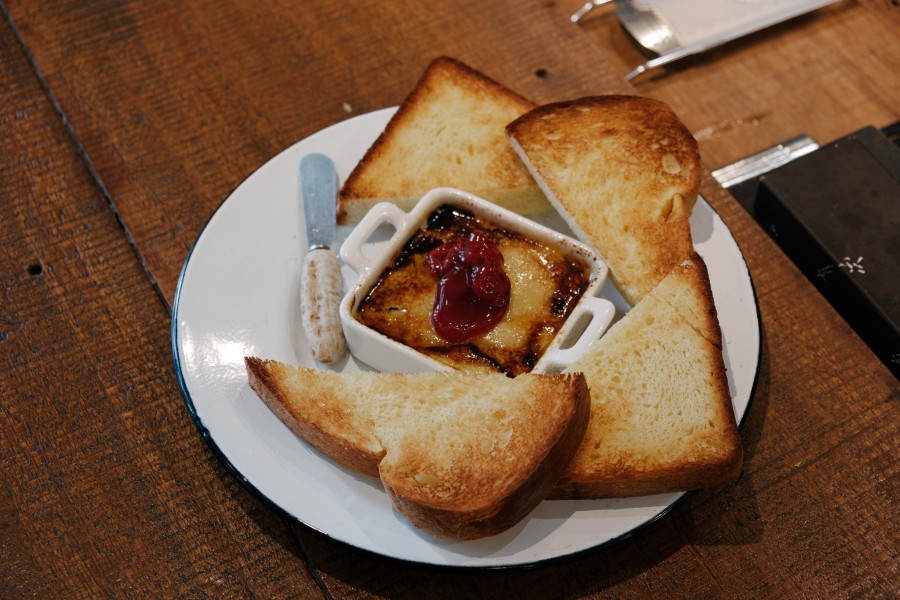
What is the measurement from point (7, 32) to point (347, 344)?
188cm

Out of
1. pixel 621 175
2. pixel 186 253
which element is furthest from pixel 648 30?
pixel 186 253

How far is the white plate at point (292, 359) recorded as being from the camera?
156cm

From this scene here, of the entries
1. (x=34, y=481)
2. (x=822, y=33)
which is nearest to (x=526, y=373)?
(x=34, y=481)

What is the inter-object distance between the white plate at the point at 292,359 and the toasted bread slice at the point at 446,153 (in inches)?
3.2

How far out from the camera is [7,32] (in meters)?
2.65

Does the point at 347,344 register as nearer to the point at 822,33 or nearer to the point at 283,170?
the point at 283,170

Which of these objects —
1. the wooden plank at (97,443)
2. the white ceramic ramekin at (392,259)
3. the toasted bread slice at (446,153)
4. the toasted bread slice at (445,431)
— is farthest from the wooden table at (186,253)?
the white ceramic ramekin at (392,259)

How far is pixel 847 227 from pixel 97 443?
7.04ft

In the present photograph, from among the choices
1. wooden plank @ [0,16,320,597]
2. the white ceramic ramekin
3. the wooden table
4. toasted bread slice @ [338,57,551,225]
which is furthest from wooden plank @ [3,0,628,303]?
the white ceramic ramekin

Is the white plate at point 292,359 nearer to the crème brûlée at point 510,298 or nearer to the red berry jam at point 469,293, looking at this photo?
the crème brûlée at point 510,298

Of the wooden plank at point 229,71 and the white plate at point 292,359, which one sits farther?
the wooden plank at point 229,71

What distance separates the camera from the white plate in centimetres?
156

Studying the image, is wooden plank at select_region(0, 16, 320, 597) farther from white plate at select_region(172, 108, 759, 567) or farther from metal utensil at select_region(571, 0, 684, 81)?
metal utensil at select_region(571, 0, 684, 81)

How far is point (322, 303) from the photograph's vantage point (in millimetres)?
1866
